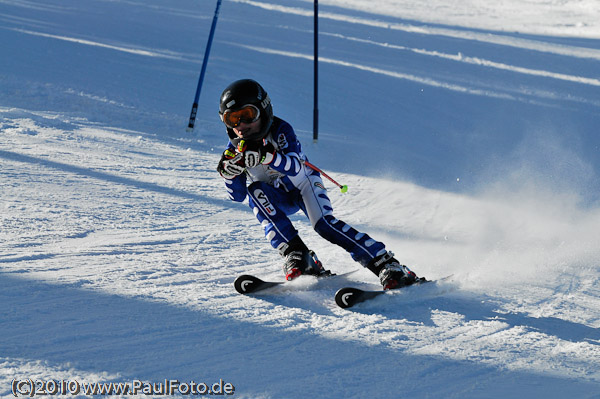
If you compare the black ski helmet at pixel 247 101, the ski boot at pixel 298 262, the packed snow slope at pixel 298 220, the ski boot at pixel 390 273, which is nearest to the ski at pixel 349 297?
the packed snow slope at pixel 298 220

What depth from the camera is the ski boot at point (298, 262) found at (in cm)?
415

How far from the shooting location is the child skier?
3969 mm

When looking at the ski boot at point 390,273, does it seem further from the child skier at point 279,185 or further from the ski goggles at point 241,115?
the ski goggles at point 241,115

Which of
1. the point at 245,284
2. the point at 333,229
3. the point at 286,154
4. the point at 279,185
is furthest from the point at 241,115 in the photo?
the point at 245,284

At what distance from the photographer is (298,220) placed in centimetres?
598

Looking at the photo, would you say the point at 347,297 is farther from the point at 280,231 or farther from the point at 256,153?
the point at 256,153

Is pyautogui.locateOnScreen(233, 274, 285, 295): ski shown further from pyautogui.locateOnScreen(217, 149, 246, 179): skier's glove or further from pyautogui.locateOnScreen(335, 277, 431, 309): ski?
pyautogui.locateOnScreen(217, 149, 246, 179): skier's glove

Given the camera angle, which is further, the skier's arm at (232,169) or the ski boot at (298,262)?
the ski boot at (298,262)

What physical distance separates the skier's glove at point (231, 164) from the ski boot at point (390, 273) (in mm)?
1036

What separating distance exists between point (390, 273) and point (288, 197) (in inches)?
36.1

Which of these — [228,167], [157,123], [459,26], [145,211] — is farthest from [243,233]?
[459,26]

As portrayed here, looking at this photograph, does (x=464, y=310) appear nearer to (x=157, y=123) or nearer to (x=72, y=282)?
(x=72, y=282)

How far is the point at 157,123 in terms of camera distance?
9.12 meters

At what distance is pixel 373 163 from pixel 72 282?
5144mm
